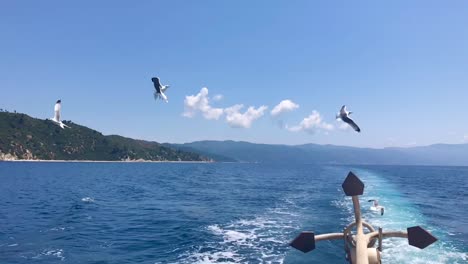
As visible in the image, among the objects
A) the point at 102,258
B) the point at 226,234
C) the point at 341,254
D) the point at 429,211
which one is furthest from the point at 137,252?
the point at 429,211

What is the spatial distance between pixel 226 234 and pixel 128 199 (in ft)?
114

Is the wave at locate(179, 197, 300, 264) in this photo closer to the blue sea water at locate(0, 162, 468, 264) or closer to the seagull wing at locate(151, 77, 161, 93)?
the blue sea water at locate(0, 162, 468, 264)

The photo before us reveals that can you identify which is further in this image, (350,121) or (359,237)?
(350,121)

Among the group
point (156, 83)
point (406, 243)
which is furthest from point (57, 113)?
point (406, 243)

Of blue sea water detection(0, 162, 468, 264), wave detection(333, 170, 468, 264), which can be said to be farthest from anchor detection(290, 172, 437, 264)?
wave detection(333, 170, 468, 264)

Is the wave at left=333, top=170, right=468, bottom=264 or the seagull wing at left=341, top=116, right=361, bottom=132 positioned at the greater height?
the seagull wing at left=341, top=116, right=361, bottom=132

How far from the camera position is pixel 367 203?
5734 centimetres

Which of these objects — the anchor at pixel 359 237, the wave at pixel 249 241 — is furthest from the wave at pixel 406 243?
the anchor at pixel 359 237

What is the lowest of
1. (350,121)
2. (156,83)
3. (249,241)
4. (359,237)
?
(249,241)

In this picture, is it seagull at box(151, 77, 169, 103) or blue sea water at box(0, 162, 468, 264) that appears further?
blue sea water at box(0, 162, 468, 264)

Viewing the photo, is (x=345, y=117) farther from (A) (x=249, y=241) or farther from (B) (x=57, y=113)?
(A) (x=249, y=241)

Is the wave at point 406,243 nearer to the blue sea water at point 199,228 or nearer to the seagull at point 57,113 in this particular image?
the blue sea water at point 199,228

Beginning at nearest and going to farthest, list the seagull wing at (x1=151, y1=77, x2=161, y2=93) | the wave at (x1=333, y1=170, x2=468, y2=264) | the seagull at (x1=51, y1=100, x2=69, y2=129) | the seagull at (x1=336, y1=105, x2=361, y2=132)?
the seagull at (x1=336, y1=105, x2=361, y2=132) → the seagull wing at (x1=151, y1=77, x2=161, y2=93) → the seagull at (x1=51, y1=100, x2=69, y2=129) → the wave at (x1=333, y1=170, x2=468, y2=264)

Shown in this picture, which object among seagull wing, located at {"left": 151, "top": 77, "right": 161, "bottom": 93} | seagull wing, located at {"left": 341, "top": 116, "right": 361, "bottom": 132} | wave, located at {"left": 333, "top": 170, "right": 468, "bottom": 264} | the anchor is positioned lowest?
wave, located at {"left": 333, "top": 170, "right": 468, "bottom": 264}
